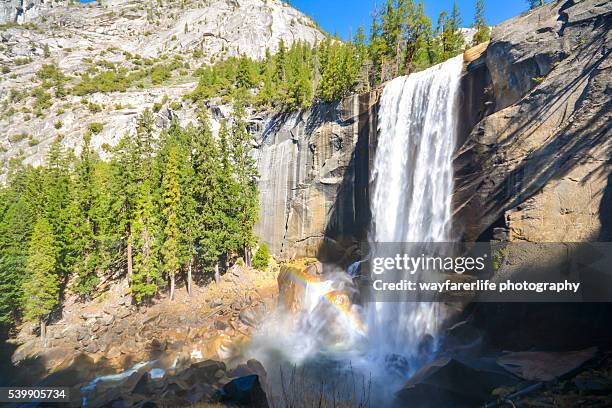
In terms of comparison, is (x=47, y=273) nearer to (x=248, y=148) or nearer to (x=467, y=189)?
(x=248, y=148)

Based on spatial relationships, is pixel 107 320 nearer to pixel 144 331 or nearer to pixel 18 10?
pixel 144 331

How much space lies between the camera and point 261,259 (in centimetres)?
3041

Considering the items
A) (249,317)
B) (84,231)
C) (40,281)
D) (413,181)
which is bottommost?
(249,317)

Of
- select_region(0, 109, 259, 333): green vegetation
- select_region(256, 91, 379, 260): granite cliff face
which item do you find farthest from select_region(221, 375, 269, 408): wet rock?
select_region(256, 91, 379, 260): granite cliff face

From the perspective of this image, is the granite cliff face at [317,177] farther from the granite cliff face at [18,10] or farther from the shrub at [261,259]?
the granite cliff face at [18,10]

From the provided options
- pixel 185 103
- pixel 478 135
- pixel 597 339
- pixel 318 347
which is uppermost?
pixel 185 103

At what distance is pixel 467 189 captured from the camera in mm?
16344

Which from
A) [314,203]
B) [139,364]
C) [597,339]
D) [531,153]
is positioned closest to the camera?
[597,339]

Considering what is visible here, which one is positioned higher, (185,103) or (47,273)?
(185,103)

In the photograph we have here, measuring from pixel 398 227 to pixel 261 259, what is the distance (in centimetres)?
1544

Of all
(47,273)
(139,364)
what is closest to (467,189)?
(139,364)

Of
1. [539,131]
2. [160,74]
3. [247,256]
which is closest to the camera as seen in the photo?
[539,131]

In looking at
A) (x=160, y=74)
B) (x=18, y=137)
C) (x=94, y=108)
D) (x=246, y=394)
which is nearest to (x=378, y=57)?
(x=246, y=394)

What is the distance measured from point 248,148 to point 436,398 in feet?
96.3
